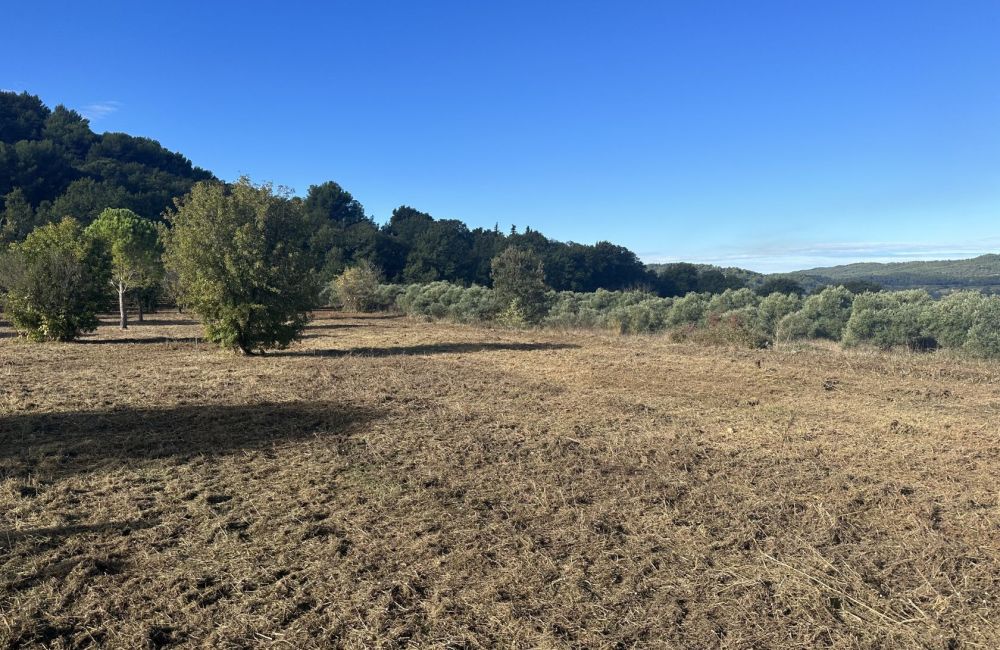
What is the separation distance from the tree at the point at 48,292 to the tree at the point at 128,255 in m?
4.42

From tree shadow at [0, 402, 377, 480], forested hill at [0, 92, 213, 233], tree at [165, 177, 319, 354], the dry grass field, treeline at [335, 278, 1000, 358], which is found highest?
forested hill at [0, 92, 213, 233]

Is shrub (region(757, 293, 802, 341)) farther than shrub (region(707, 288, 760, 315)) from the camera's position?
No

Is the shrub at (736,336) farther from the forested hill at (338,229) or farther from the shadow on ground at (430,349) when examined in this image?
the forested hill at (338,229)

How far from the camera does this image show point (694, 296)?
34531 millimetres

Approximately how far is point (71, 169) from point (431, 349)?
266 feet

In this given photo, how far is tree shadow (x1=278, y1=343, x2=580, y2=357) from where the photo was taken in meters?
17.5

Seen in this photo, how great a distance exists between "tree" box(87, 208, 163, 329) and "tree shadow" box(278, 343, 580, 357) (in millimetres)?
12250

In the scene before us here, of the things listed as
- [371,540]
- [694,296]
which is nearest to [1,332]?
[371,540]

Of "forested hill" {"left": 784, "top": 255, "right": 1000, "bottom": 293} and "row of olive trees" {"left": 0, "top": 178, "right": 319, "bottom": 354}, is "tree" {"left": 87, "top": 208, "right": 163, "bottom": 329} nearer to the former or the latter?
"row of olive trees" {"left": 0, "top": 178, "right": 319, "bottom": 354}

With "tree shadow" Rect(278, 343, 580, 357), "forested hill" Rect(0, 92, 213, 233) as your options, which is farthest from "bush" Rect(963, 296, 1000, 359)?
"forested hill" Rect(0, 92, 213, 233)

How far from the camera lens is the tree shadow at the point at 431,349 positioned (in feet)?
57.3

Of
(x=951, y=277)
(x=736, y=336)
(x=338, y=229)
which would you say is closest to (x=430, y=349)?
(x=736, y=336)

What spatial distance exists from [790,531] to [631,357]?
11394mm

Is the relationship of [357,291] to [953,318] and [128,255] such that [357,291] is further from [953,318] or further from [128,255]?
[953,318]
